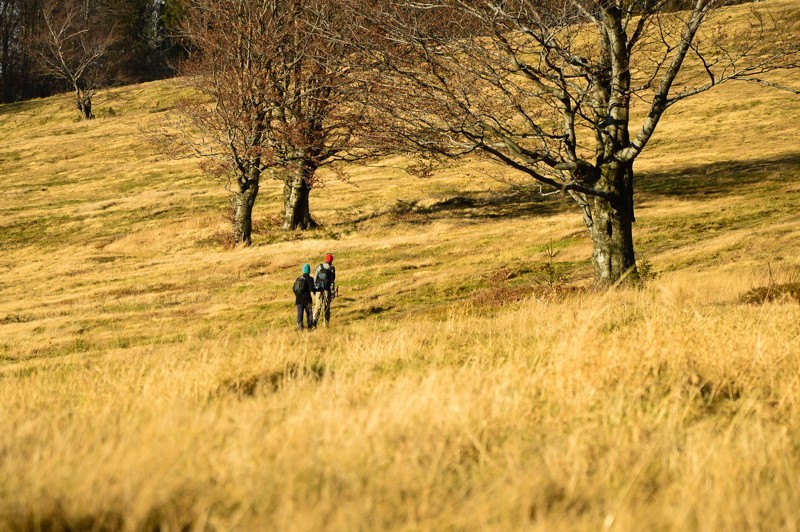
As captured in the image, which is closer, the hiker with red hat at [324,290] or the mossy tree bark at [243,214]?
the hiker with red hat at [324,290]

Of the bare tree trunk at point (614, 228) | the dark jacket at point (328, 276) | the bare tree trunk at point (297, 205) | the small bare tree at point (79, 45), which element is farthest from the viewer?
the small bare tree at point (79, 45)

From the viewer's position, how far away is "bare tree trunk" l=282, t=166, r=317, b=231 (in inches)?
1310

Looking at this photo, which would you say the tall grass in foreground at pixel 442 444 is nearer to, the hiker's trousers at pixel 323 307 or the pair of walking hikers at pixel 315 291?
the pair of walking hikers at pixel 315 291

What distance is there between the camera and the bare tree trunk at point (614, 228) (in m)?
14.2

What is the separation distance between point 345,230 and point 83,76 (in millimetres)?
57748

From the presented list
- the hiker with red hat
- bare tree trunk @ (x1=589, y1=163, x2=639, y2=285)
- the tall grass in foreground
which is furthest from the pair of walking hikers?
the tall grass in foreground

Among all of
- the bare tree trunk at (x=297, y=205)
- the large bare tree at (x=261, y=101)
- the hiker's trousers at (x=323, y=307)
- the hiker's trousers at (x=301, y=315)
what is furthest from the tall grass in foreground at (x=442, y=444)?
the bare tree trunk at (x=297, y=205)

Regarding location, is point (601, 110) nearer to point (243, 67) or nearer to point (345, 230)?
point (345, 230)

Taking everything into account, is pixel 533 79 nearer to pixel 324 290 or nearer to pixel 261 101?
pixel 324 290

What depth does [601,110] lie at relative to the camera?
14.6 m

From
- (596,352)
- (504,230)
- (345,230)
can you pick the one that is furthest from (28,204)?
(596,352)

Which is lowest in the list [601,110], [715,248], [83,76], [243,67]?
[715,248]

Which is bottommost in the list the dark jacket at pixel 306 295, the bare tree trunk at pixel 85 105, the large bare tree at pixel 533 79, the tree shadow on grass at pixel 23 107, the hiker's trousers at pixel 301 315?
the hiker's trousers at pixel 301 315

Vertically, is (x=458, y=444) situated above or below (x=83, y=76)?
below
